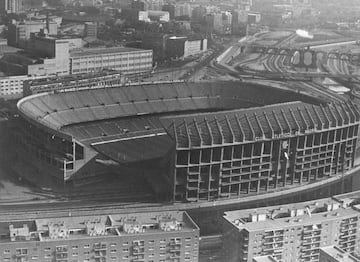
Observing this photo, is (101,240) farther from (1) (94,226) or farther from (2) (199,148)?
(2) (199,148)

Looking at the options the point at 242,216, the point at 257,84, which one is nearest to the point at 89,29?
the point at 257,84

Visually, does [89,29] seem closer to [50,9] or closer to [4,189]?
[50,9]

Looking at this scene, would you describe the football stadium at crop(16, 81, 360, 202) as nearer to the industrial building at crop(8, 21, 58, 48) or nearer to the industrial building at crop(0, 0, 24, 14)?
the industrial building at crop(0, 0, 24, 14)

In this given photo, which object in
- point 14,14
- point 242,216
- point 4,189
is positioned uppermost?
point 14,14

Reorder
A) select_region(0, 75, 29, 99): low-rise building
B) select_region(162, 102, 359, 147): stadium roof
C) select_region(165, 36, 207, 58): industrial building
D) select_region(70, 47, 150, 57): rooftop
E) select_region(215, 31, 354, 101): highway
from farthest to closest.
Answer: select_region(165, 36, 207, 58): industrial building → select_region(70, 47, 150, 57): rooftop → select_region(215, 31, 354, 101): highway → select_region(0, 75, 29, 99): low-rise building → select_region(162, 102, 359, 147): stadium roof

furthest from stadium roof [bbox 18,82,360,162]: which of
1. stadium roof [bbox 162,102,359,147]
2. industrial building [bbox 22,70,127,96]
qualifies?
industrial building [bbox 22,70,127,96]
